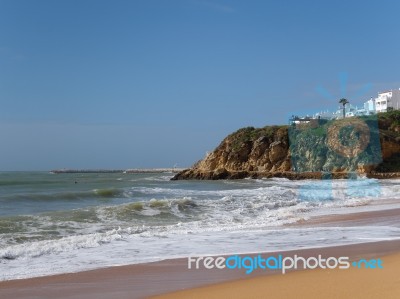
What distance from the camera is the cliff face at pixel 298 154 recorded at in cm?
4606

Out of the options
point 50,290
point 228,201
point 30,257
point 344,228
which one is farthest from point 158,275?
point 228,201

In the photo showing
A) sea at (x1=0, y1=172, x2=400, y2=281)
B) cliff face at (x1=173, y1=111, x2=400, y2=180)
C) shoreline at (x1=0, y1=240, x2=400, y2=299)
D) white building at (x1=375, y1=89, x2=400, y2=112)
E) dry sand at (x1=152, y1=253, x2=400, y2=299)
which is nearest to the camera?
dry sand at (x1=152, y1=253, x2=400, y2=299)

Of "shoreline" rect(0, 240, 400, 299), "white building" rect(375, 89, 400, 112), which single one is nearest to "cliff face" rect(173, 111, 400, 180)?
"white building" rect(375, 89, 400, 112)

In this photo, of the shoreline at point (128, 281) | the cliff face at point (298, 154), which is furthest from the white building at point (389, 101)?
the shoreline at point (128, 281)

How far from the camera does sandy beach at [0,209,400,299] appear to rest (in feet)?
15.7

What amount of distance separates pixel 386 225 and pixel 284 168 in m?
40.7

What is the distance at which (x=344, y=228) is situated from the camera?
10.4 metres

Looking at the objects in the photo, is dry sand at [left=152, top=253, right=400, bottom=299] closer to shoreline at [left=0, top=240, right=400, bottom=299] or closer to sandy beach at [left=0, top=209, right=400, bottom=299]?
sandy beach at [left=0, top=209, right=400, bottom=299]

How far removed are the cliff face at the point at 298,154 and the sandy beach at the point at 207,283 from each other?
3916 cm

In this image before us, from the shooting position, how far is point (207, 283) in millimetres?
5508

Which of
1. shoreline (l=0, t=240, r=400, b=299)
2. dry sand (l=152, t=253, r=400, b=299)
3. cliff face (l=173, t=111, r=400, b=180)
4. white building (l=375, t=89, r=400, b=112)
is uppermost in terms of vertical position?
white building (l=375, t=89, r=400, b=112)

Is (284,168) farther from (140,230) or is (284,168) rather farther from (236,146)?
(140,230)

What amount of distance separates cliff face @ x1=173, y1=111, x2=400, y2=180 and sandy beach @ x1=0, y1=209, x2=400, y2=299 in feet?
128

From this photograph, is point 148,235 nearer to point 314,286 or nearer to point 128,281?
point 128,281
